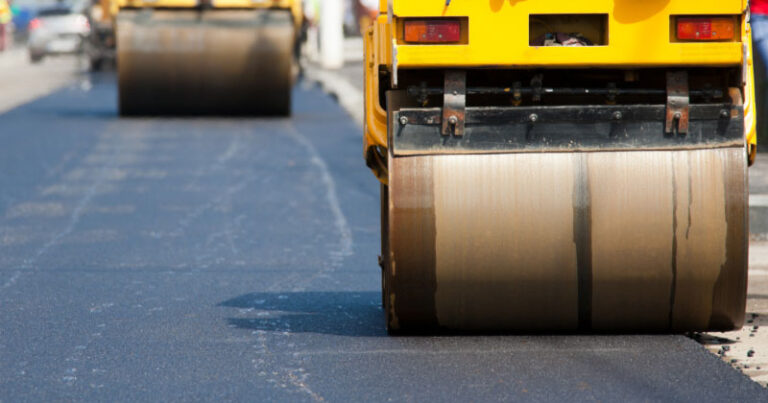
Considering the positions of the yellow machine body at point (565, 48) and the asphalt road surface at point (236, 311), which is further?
the yellow machine body at point (565, 48)

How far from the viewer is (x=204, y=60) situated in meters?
20.1

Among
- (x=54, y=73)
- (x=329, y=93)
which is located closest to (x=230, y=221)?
(x=329, y=93)

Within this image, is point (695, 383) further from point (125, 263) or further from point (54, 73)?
point (54, 73)

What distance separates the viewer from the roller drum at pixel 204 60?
790 inches

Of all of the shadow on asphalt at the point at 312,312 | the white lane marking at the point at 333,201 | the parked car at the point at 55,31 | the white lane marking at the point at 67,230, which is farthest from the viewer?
the parked car at the point at 55,31

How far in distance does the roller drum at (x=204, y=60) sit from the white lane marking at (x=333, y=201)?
271 cm

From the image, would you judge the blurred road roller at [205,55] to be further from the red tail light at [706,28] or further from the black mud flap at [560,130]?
the red tail light at [706,28]

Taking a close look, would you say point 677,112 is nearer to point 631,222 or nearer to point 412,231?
point 631,222

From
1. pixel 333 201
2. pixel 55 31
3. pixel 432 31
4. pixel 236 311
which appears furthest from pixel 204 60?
pixel 55 31

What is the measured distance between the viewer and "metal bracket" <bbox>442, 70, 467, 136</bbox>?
6.10 m

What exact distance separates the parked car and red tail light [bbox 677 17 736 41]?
36325 millimetres

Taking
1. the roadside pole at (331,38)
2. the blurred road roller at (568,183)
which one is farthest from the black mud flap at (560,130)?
the roadside pole at (331,38)

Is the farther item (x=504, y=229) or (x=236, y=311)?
(x=236, y=311)

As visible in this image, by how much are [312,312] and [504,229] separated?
50.2 inches
